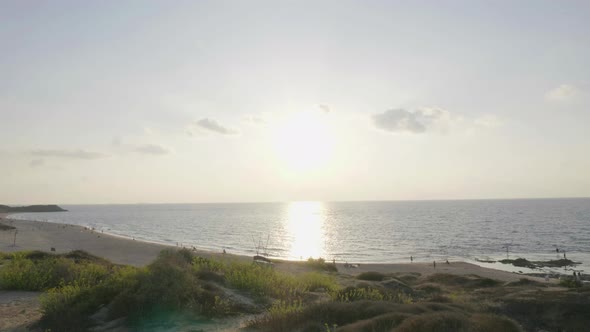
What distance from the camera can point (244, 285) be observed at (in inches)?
655

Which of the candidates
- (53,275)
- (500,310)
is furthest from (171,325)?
(500,310)

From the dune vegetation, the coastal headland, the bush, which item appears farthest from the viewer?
the bush

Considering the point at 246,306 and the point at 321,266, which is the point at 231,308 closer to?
the point at 246,306

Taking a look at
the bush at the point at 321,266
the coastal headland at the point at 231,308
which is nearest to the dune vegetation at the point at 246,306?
the coastal headland at the point at 231,308

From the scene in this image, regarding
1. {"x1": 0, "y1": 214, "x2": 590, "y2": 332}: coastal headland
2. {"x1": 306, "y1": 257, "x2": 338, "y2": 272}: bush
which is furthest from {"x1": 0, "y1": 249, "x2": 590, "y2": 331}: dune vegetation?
{"x1": 306, "y1": 257, "x2": 338, "y2": 272}: bush

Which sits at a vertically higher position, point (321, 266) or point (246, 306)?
point (246, 306)

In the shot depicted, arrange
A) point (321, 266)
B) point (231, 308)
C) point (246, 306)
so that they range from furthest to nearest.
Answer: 1. point (321, 266)
2. point (246, 306)
3. point (231, 308)

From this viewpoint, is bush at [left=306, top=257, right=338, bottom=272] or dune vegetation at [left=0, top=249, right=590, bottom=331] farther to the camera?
bush at [left=306, top=257, right=338, bottom=272]

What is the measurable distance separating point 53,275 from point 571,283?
101 feet

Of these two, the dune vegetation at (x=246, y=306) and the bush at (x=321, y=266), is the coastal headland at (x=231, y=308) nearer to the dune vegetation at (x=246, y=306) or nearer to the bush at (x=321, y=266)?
the dune vegetation at (x=246, y=306)

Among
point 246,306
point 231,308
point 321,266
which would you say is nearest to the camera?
point 231,308

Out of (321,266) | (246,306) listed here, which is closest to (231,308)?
(246,306)

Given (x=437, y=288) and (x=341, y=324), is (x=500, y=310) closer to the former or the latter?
(x=341, y=324)

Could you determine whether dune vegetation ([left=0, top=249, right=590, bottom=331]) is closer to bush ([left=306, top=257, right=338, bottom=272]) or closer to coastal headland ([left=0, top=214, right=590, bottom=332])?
coastal headland ([left=0, top=214, right=590, bottom=332])
